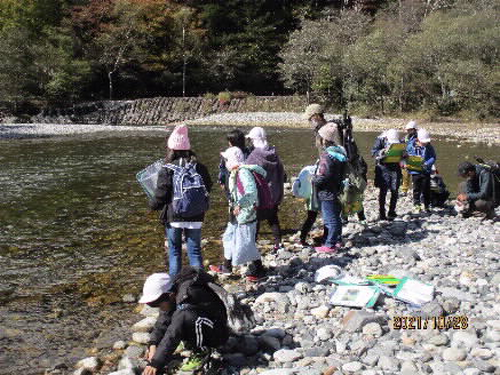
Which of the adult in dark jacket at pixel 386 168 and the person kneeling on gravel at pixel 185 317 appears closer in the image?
the person kneeling on gravel at pixel 185 317

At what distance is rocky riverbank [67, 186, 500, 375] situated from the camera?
4.10 metres

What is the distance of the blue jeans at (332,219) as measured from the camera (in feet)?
23.5

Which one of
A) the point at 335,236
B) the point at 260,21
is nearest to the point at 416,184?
the point at 335,236

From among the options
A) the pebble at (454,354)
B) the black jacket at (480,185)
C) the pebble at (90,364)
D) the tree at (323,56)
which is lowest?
the pebble at (90,364)

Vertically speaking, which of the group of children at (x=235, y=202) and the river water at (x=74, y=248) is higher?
the group of children at (x=235, y=202)

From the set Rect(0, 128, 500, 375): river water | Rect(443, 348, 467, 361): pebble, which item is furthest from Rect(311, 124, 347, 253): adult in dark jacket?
Rect(443, 348, 467, 361): pebble

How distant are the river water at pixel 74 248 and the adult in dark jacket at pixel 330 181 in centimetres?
199

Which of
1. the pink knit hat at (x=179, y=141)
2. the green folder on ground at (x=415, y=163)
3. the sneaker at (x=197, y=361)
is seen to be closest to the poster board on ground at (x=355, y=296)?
the sneaker at (x=197, y=361)

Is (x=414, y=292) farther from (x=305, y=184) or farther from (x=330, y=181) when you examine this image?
(x=305, y=184)

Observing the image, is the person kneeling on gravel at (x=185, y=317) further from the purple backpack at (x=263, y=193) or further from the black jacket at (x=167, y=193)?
the purple backpack at (x=263, y=193)

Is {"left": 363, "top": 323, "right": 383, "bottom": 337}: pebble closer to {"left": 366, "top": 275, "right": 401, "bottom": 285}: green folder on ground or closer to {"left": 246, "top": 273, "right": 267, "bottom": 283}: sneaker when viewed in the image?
{"left": 366, "top": 275, "right": 401, "bottom": 285}: green folder on ground

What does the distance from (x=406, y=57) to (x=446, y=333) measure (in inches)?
1412

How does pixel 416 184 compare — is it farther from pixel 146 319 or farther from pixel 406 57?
pixel 406 57
